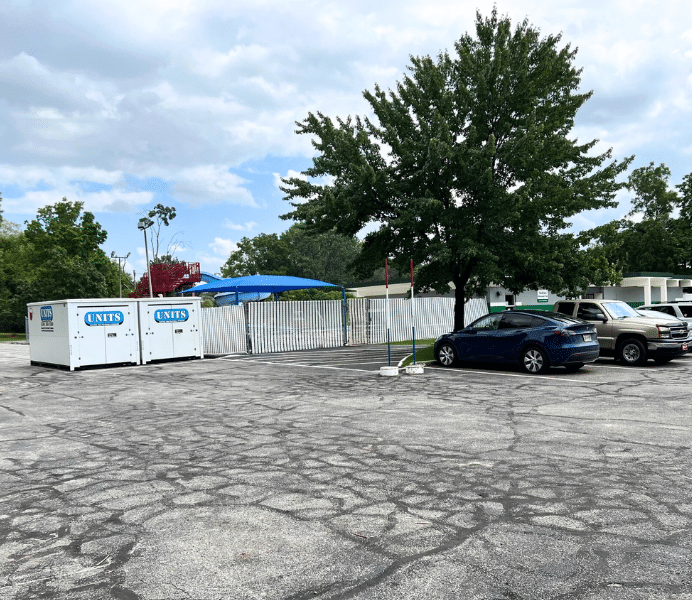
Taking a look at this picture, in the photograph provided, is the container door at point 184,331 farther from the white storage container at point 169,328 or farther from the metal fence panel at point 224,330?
the metal fence panel at point 224,330

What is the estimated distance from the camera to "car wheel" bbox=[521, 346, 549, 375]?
47.0ft

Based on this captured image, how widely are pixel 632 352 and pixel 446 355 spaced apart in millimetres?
4627

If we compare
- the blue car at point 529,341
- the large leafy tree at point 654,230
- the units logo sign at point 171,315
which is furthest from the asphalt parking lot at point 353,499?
the large leafy tree at point 654,230

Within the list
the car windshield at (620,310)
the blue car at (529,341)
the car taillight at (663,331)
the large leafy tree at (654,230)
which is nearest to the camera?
the blue car at (529,341)

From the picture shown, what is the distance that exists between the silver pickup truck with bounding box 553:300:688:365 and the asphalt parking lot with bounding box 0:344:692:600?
16.7 feet

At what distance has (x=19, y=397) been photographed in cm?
1264

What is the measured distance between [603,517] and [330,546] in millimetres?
2033

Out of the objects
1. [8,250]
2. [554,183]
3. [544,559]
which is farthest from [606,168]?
[8,250]

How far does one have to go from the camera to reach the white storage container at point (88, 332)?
1819cm

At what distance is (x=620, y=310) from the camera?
16812 mm

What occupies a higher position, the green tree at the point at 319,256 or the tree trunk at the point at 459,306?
the green tree at the point at 319,256

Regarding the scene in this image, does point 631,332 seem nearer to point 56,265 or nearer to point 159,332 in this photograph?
point 159,332

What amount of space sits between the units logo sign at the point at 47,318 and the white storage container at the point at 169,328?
8.53ft

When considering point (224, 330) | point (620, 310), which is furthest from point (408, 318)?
point (620, 310)
